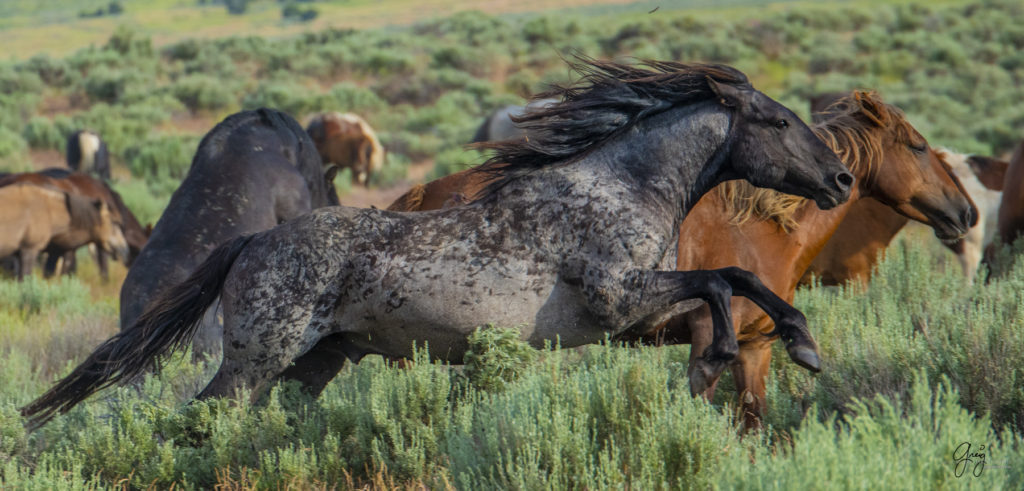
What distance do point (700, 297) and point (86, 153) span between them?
16300 mm

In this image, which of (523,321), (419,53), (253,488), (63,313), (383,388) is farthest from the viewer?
(419,53)

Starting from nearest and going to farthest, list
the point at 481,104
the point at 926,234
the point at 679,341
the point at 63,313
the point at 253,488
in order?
the point at 253,488, the point at 679,341, the point at 63,313, the point at 926,234, the point at 481,104

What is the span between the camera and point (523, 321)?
3.95m

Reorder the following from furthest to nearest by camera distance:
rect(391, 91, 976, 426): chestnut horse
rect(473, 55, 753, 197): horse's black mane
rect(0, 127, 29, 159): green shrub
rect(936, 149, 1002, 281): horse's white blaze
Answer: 1. rect(0, 127, 29, 159): green shrub
2. rect(936, 149, 1002, 281): horse's white blaze
3. rect(391, 91, 976, 426): chestnut horse
4. rect(473, 55, 753, 197): horse's black mane

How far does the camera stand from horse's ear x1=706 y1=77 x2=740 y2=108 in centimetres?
420

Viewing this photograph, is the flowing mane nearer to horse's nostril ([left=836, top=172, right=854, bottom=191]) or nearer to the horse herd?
the horse herd

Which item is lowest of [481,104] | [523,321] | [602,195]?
[481,104]

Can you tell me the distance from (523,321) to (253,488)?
3.95 feet

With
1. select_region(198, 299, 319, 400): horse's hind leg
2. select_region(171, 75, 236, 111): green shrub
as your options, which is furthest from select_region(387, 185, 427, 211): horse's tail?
select_region(171, 75, 236, 111): green shrub

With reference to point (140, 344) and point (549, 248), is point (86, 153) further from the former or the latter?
point (549, 248)

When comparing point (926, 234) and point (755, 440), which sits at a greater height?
point (755, 440)

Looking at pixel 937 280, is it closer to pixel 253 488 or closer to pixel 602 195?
pixel 602 195

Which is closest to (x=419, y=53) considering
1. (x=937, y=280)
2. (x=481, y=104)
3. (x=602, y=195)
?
(x=481, y=104)

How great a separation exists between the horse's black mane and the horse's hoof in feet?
3.98
